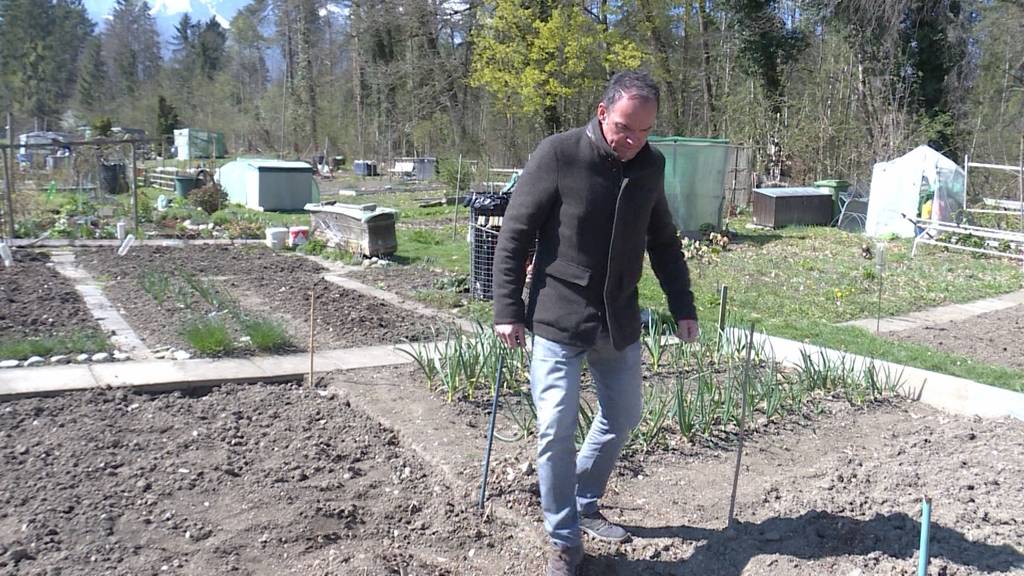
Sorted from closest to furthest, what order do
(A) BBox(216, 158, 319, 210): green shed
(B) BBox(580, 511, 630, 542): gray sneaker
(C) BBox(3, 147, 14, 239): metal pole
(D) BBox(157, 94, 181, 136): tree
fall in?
(B) BBox(580, 511, 630, 542): gray sneaker
(C) BBox(3, 147, 14, 239): metal pole
(A) BBox(216, 158, 319, 210): green shed
(D) BBox(157, 94, 181, 136): tree

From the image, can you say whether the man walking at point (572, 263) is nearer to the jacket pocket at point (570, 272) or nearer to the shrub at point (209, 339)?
the jacket pocket at point (570, 272)

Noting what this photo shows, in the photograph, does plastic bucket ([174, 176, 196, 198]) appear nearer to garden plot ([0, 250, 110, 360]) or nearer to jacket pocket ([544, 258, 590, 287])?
garden plot ([0, 250, 110, 360])

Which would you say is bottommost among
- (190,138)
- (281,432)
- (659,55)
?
(281,432)

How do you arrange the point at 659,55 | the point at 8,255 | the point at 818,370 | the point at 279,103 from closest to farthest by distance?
the point at 818,370, the point at 8,255, the point at 659,55, the point at 279,103

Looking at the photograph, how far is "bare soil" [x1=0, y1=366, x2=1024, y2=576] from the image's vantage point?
3135 millimetres

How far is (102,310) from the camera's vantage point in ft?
25.5

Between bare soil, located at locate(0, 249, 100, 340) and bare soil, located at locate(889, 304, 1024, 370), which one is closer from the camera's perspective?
bare soil, located at locate(0, 249, 100, 340)

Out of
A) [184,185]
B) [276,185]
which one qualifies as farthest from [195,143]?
[276,185]

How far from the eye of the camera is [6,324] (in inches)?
270

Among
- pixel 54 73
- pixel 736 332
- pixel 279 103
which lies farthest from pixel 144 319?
pixel 54 73

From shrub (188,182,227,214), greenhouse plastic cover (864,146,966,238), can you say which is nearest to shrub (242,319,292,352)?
greenhouse plastic cover (864,146,966,238)

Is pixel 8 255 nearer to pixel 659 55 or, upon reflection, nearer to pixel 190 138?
pixel 659 55

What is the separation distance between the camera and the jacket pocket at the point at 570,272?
2951mm

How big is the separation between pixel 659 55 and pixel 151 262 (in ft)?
64.5
